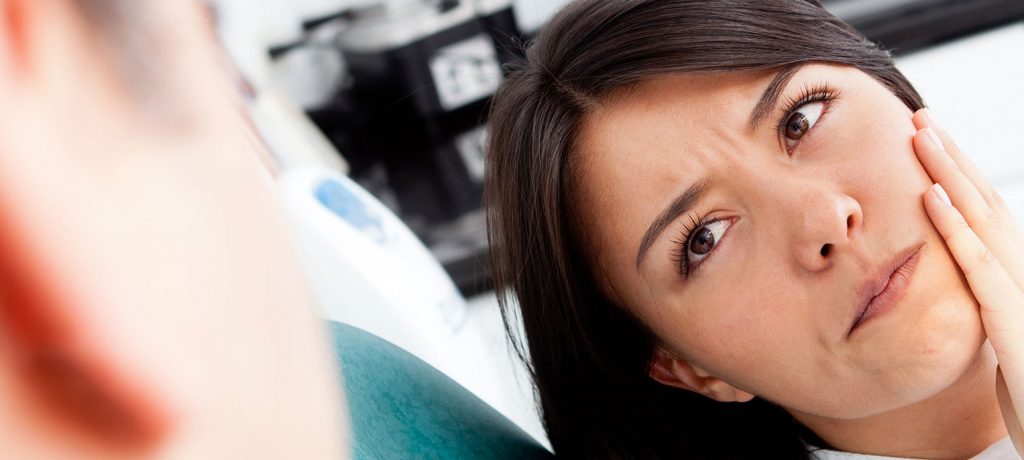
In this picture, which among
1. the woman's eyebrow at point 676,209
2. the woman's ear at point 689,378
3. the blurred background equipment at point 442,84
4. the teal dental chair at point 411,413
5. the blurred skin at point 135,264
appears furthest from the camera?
the blurred background equipment at point 442,84

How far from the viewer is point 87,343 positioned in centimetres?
13

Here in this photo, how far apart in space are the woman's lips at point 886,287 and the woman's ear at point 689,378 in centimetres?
23

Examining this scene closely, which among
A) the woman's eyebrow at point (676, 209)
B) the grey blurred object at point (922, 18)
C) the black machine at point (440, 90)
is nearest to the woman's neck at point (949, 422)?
the woman's eyebrow at point (676, 209)

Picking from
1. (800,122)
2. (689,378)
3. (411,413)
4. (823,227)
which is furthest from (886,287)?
(411,413)

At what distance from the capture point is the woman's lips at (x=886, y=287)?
0.81 m

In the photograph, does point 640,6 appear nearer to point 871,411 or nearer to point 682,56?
point 682,56

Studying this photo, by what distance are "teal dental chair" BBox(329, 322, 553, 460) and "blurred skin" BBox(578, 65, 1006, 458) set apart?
22 cm

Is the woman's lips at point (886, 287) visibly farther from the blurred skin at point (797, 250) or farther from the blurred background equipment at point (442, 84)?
the blurred background equipment at point (442, 84)

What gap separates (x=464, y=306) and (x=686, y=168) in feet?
2.36

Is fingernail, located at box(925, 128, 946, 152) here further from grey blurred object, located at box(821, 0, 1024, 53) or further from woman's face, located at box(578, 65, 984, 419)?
grey blurred object, located at box(821, 0, 1024, 53)

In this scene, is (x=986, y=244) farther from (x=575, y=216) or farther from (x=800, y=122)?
(x=575, y=216)

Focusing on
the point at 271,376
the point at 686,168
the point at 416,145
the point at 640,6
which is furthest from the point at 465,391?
the point at 416,145

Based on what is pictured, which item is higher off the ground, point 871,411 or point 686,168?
point 686,168

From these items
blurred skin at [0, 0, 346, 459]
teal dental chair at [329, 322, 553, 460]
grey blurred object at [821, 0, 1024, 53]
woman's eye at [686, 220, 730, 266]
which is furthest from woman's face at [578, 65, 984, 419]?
grey blurred object at [821, 0, 1024, 53]
